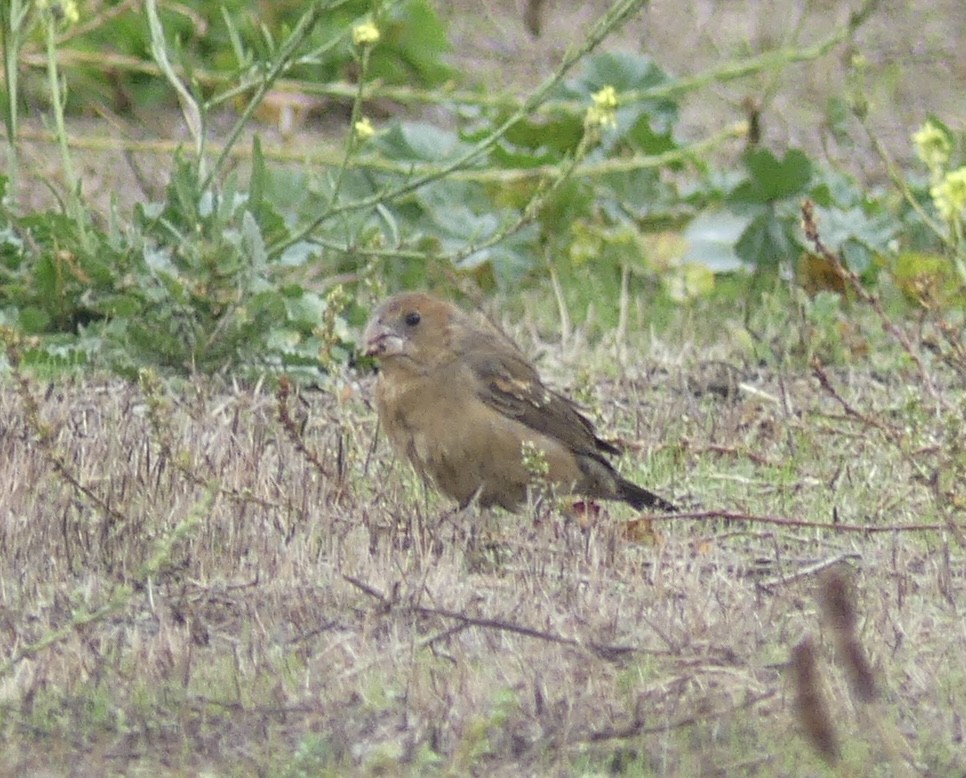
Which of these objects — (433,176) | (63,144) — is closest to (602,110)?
(433,176)

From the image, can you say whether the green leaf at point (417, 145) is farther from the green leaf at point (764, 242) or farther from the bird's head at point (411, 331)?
the bird's head at point (411, 331)

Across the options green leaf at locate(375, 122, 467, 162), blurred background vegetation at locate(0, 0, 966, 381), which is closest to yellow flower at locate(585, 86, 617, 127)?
blurred background vegetation at locate(0, 0, 966, 381)

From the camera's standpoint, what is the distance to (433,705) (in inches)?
144

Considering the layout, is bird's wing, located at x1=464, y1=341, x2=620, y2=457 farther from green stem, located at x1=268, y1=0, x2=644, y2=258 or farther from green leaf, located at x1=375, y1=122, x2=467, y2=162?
green leaf, located at x1=375, y1=122, x2=467, y2=162

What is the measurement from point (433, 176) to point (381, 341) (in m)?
0.80

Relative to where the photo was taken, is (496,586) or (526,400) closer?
(496,586)

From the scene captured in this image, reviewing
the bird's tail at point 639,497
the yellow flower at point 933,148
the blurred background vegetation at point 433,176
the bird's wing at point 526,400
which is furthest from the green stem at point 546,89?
the bird's tail at point 639,497

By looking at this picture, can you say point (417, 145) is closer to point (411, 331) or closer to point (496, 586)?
point (411, 331)

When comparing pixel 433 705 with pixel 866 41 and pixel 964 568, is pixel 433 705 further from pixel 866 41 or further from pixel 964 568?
pixel 866 41

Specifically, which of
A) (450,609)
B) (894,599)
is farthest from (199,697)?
(894,599)

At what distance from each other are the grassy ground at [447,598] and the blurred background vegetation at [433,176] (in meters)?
0.42

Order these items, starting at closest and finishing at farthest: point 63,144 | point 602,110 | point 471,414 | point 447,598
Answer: point 447,598, point 471,414, point 602,110, point 63,144

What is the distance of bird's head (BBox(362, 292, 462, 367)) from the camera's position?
17.8 feet

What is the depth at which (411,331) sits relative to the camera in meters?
5.52
